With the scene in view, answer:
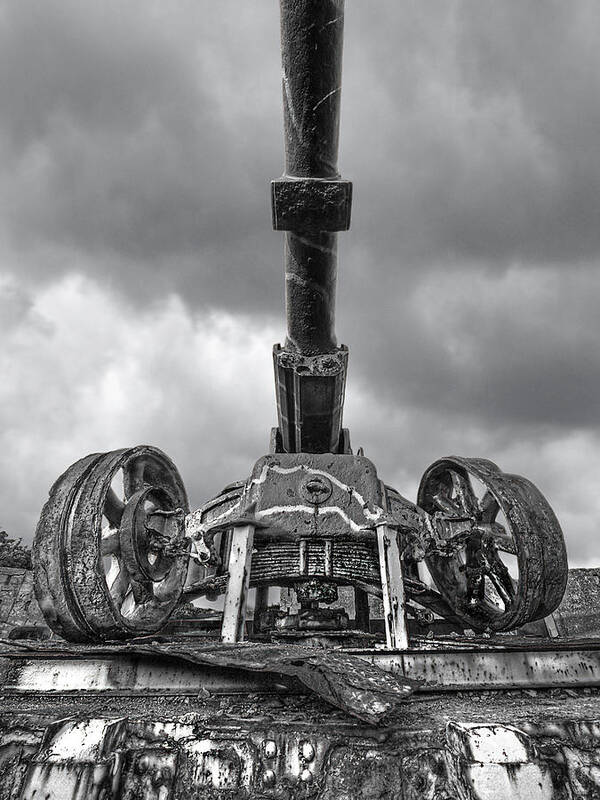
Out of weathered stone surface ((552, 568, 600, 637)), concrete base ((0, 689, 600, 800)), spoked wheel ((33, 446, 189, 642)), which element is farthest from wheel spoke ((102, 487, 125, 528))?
weathered stone surface ((552, 568, 600, 637))

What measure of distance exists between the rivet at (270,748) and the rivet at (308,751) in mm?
112

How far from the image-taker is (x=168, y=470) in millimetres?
5195

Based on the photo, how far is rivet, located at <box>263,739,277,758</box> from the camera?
5.78ft

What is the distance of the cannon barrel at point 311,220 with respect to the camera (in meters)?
2.28

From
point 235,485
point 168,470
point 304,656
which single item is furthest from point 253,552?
point 304,656

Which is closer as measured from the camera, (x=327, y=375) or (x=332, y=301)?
(x=332, y=301)

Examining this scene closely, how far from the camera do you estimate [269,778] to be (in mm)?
1706

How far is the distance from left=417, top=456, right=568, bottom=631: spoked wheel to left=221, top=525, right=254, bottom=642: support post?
1.88 m

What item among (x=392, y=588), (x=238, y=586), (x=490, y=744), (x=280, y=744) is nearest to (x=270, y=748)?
(x=280, y=744)

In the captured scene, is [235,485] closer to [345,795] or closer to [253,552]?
[253,552]

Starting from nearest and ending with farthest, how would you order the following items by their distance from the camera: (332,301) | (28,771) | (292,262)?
1. (28,771)
2. (292,262)
3. (332,301)

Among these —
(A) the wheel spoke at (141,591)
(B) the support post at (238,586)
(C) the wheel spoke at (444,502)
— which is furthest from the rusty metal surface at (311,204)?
(C) the wheel spoke at (444,502)

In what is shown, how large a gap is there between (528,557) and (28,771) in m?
3.35

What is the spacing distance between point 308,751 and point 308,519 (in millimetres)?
2639
